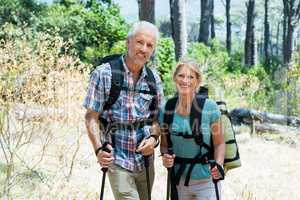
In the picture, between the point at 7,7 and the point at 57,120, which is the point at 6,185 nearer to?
the point at 57,120

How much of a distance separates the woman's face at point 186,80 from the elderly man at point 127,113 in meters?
0.16

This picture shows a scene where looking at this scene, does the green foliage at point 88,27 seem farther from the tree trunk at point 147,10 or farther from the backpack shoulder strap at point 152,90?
the backpack shoulder strap at point 152,90

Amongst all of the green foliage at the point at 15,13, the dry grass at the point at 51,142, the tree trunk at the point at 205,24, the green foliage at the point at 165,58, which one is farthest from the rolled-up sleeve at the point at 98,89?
the tree trunk at the point at 205,24

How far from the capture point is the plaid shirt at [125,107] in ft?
10.1

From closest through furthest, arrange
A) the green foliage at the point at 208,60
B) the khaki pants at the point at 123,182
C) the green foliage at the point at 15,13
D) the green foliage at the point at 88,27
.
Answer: the khaki pants at the point at 123,182 < the green foliage at the point at 15,13 < the green foliage at the point at 88,27 < the green foliage at the point at 208,60

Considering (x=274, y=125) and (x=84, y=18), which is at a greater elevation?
(x=84, y=18)

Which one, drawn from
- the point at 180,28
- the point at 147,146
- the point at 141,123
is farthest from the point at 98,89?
the point at 180,28

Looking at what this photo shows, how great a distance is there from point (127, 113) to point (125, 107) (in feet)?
0.13

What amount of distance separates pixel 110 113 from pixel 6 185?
6.01 feet

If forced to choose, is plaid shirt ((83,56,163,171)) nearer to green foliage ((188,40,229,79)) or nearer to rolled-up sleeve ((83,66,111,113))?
rolled-up sleeve ((83,66,111,113))

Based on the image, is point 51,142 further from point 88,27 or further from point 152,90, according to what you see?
point 88,27

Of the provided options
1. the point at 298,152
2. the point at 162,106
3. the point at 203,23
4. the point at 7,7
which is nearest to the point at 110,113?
the point at 162,106

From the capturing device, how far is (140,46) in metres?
3.12

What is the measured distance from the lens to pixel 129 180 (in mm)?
3186
